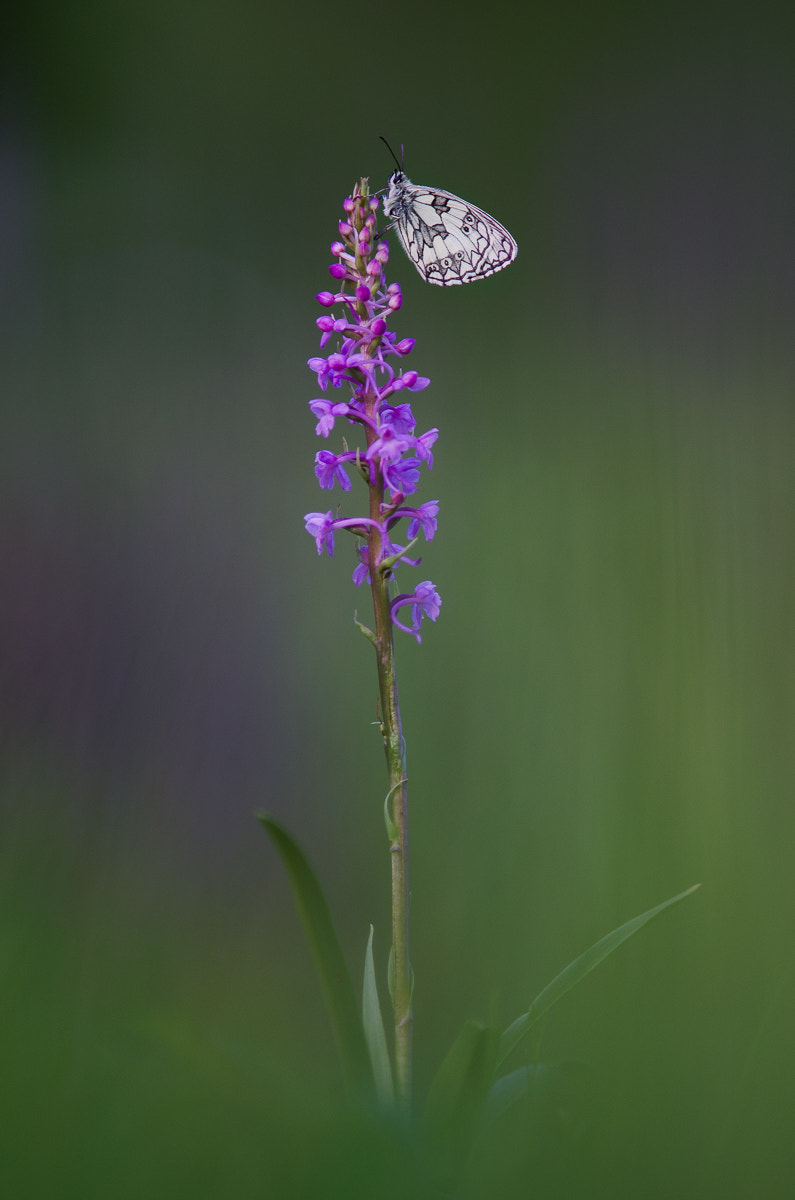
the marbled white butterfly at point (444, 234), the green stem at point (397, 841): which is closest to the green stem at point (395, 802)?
the green stem at point (397, 841)

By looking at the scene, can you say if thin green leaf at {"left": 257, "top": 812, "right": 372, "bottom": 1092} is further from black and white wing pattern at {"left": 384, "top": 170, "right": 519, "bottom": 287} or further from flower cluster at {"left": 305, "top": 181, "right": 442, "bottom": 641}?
black and white wing pattern at {"left": 384, "top": 170, "right": 519, "bottom": 287}

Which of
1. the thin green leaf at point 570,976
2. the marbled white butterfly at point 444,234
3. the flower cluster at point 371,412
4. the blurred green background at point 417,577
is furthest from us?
the marbled white butterfly at point 444,234

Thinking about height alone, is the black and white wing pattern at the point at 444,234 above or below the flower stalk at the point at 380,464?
above

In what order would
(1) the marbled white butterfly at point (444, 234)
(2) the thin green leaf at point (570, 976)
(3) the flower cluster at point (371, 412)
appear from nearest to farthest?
(2) the thin green leaf at point (570, 976) → (3) the flower cluster at point (371, 412) → (1) the marbled white butterfly at point (444, 234)

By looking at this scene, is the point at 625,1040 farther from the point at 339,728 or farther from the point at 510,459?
the point at 339,728

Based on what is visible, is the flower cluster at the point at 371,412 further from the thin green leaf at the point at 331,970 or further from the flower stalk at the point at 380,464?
the thin green leaf at the point at 331,970

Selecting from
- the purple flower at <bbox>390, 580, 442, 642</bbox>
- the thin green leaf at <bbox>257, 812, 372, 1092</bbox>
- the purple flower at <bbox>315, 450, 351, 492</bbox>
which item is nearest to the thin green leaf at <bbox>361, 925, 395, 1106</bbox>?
the thin green leaf at <bbox>257, 812, 372, 1092</bbox>

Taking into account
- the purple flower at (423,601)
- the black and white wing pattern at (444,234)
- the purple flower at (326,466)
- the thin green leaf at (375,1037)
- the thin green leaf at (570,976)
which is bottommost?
the thin green leaf at (375,1037)

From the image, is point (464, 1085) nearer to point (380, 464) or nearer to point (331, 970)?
point (331, 970)
